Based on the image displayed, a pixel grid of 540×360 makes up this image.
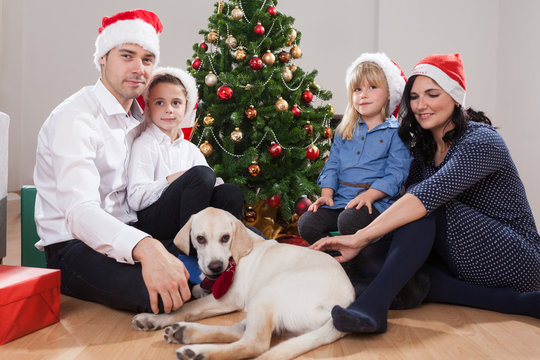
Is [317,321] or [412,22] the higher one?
[412,22]

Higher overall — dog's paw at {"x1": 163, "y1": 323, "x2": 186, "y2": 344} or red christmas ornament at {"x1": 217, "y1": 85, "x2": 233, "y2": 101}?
red christmas ornament at {"x1": 217, "y1": 85, "x2": 233, "y2": 101}

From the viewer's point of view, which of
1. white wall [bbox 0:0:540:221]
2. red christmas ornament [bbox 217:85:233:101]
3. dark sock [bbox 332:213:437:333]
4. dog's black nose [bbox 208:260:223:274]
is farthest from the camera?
Answer: white wall [bbox 0:0:540:221]

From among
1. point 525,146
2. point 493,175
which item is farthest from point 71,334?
point 525,146

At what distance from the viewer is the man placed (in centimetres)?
140

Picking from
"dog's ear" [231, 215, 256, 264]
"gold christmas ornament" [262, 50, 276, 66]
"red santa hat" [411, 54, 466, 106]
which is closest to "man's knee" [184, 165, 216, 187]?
"dog's ear" [231, 215, 256, 264]

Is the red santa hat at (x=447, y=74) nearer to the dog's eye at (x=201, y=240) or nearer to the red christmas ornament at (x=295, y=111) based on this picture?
the red christmas ornament at (x=295, y=111)

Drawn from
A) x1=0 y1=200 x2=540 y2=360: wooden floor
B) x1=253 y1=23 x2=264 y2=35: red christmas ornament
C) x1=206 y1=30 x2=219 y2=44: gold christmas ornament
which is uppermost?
x1=253 y1=23 x2=264 y2=35: red christmas ornament

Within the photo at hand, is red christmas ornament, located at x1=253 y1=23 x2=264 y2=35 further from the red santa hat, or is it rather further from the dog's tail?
the dog's tail

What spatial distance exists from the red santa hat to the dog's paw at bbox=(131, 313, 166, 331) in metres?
1.50

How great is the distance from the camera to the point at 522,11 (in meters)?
4.13

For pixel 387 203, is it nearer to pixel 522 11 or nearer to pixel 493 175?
pixel 493 175

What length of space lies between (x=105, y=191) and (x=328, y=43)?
12.8 feet

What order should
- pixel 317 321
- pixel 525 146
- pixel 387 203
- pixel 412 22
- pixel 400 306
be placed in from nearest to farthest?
pixel 317 321 → pixel 400 306 → pixel 387 203 → pixel 525 146 → pixel 412 22

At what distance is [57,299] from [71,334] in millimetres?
151
